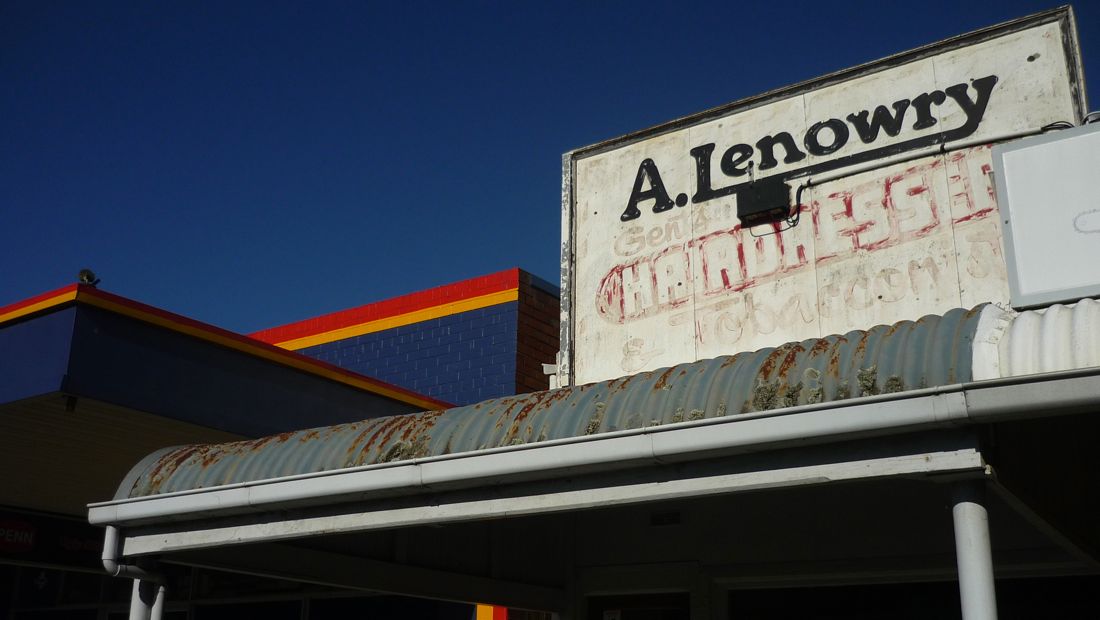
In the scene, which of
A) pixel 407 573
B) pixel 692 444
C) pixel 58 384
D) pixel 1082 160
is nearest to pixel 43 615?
pixel 58 384

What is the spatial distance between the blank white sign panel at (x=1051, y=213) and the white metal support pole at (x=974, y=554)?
2.24m

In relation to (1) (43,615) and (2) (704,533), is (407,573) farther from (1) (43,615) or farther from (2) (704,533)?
(1) (43,615)

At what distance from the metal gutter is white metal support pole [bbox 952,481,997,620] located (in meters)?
0.41

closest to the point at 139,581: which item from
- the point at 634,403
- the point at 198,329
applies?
the point at 198,329

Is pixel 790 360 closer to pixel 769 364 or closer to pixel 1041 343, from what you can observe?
pixel 769 364

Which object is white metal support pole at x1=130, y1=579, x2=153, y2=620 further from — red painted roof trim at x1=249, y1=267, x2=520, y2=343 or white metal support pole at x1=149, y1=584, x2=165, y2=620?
red painted roof trim at x1=249, y1=267, x2=520, y2=343

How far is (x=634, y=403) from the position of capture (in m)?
6.27

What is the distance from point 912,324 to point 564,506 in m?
2.17

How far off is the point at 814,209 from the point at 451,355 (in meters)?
7.32

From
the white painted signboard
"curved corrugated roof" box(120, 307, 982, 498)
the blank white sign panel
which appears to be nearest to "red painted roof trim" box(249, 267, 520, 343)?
the white painted signboard

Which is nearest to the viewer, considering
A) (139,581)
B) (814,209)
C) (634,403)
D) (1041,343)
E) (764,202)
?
(1041,343)

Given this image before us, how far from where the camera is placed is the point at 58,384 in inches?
374

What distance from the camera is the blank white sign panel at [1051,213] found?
693 cm

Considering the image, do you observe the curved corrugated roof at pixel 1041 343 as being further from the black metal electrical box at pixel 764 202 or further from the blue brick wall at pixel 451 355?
the blue brick wall at pixel 451 355
